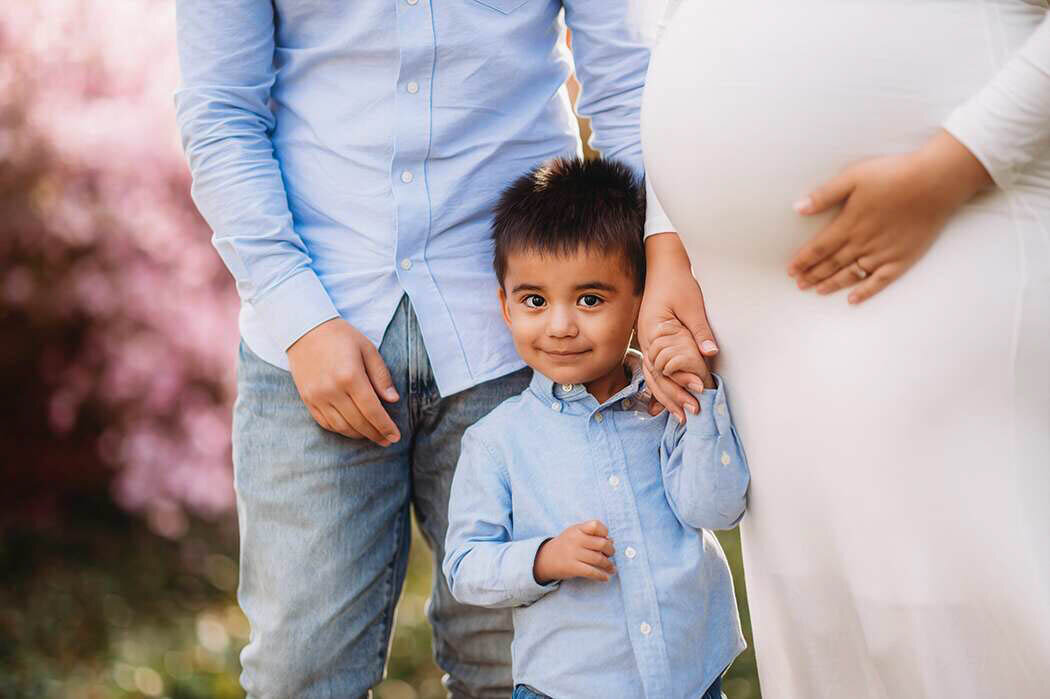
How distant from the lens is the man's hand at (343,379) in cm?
188

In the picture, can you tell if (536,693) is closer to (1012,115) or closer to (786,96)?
(786,96)

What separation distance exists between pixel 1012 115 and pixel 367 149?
1020 millimetres

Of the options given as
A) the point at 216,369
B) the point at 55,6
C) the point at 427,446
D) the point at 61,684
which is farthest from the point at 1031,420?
the point at 55,6

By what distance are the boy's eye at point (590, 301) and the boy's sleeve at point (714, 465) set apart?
250 millimetres

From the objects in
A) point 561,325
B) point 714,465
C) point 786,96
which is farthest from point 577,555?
point 786,96

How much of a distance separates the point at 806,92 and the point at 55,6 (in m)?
3.25

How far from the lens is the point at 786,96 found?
153 centimetres

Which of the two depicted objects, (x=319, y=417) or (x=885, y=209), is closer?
(x=885, y=209)

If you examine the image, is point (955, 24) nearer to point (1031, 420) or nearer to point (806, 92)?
point (806, 92)

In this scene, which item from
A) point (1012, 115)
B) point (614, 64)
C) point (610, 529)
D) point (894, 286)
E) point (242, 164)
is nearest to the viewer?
point (1012, 115)

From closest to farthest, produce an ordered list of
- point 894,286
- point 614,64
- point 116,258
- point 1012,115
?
point 1012,115 → point 894,286 → point 614,64 → point 116,258

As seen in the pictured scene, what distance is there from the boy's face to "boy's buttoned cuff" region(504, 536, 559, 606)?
0.87ft

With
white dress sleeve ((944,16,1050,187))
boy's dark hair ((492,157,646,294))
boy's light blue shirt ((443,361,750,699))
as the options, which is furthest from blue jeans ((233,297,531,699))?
white dress sleeve ((944,16,1050,187))

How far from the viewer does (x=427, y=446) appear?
82.3 inches
